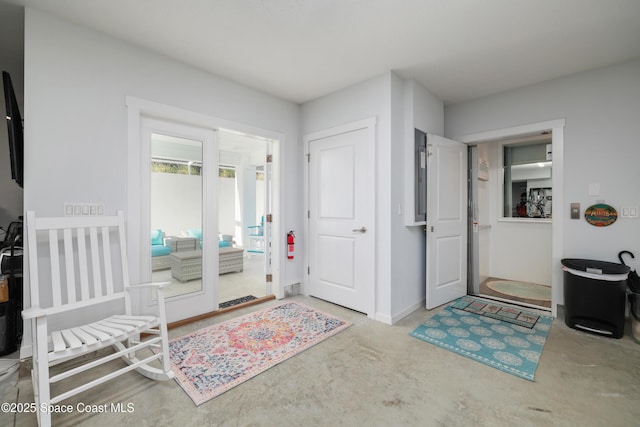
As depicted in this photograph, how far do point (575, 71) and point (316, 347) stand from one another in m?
3.84

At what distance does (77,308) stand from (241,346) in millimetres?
1250

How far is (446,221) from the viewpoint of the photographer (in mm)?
3395

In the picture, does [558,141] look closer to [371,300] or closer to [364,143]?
[364,143]

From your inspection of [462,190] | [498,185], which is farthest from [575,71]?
[498,185]

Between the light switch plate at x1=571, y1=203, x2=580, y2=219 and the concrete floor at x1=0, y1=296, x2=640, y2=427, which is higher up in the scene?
the light switch plate at x1=571, y1=203, x2=580, y2=219

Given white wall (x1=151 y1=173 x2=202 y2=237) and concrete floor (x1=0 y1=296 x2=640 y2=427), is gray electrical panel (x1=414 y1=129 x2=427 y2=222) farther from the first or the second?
white wall (x1=151 y1=173 x2=202 y2=237)

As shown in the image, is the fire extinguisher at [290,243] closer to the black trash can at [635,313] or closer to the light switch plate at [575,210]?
the light switch plate at [575,210]

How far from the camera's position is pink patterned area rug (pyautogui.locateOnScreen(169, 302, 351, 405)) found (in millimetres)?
1921

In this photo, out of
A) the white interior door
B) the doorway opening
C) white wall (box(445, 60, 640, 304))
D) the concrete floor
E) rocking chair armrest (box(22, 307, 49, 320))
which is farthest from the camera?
the doorway opening

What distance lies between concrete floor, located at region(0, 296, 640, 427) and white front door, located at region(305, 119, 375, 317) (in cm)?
95

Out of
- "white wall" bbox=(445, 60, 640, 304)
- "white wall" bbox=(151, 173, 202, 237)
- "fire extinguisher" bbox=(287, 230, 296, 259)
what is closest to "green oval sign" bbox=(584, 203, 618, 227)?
"white wall" bbox=(445, 60, 640, 304)

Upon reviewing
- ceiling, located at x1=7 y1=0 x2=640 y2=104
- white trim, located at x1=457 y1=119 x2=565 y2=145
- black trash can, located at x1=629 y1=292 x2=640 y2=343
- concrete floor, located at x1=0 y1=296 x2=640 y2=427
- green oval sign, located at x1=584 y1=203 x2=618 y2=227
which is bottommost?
concrete floor, located at x1=0 y1=296 x2=640 y2=427

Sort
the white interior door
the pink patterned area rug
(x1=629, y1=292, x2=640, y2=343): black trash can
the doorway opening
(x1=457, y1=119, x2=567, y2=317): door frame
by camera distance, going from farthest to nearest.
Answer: the doorway opening
the white interior door
(x1=457, y1=119, x2=567, y2=317): door frame
(x1=629, y1=292, x2=640, y2=343): black trash can
the pink patterned area rug

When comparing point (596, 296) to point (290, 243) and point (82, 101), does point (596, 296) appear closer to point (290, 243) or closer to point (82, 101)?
point (290, 243)
